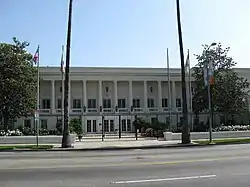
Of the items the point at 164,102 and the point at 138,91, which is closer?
the point at 138,91

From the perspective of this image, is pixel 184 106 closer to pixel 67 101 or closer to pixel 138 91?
pixel 67 101

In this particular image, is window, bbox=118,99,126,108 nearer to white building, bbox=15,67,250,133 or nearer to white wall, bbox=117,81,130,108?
white building, bbox=15,67,250,133

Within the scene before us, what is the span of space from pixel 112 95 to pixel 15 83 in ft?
93.3

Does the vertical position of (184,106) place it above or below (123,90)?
below

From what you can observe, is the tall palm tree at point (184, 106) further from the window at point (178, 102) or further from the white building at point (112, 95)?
the window at point (178, 102)

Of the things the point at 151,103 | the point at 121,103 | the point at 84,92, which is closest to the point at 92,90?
the point at 84,92

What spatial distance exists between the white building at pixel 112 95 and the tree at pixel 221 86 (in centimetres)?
1059

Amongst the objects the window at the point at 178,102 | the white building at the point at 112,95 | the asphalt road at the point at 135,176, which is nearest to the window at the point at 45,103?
the white building at the point at 112,95

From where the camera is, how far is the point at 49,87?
6650 cm

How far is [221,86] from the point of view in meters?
50.3

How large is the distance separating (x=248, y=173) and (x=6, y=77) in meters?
35.3

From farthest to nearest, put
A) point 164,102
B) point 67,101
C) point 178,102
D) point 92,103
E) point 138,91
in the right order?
point 178,102, point 164,102, point 138,91, point 92,103, point 67,101

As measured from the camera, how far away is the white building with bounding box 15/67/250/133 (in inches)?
2488

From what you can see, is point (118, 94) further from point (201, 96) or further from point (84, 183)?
point (84, 183)
